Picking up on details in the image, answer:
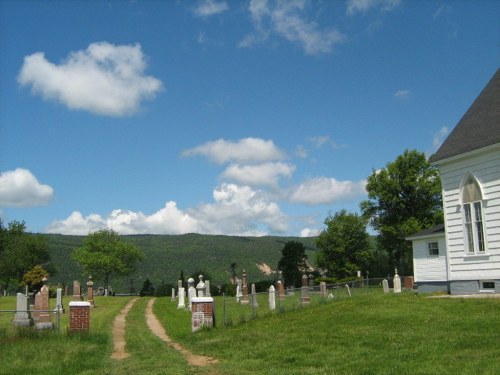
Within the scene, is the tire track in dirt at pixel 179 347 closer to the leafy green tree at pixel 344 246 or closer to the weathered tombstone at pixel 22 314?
the weathered tombstone at pixel 22 314

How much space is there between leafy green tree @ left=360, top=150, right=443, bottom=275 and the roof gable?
32.7 m

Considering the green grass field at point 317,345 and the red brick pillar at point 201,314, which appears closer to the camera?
the green grass field at point 317,345

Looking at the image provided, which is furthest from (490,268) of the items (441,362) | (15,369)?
(15,369)

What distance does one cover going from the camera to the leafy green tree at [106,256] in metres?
77.4

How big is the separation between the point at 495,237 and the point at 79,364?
1515 centimetres

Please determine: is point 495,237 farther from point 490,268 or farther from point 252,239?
point 252,239

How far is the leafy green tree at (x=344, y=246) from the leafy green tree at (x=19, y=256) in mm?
38851

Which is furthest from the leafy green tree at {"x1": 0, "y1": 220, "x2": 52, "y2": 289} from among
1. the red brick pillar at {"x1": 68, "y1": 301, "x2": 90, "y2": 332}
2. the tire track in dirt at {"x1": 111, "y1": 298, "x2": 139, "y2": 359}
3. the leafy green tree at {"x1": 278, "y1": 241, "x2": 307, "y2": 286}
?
the red brick pillar at {"x1": 68, "y1": 301, "x2": 90, "y2": 332}

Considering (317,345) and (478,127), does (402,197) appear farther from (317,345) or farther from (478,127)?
(317,345)

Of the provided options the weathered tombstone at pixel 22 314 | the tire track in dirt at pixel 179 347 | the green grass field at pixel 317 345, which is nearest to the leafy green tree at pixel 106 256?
the tire track in dirt at pixel 179 347

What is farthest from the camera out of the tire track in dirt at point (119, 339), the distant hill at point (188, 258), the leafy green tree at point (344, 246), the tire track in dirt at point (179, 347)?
the distant hill at point (188, 258)

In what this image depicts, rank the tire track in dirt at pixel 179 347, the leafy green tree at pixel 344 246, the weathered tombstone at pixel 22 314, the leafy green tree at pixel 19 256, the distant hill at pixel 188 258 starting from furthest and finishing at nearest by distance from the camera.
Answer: the distant hill at pixel 188 258, the leafy green tree at pixel 19 256, the leafy green tree at pixel 344 246, the weathered tombstone at pixel 22 314, the tire track in dirt at pixel 179 347

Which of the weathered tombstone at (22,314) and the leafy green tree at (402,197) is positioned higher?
the leafy green tree at (402,197)

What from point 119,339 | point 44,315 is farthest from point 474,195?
point 44,315
